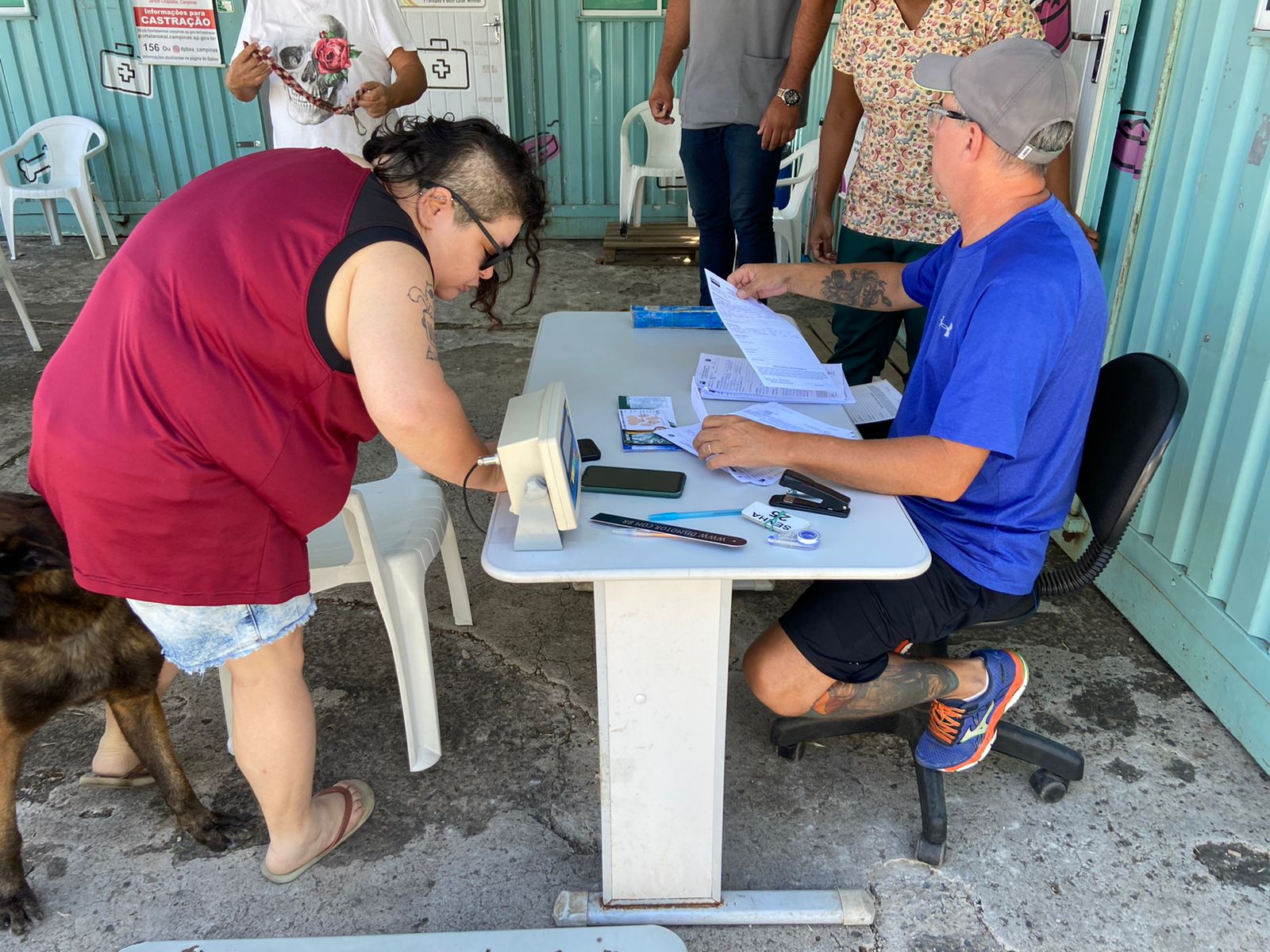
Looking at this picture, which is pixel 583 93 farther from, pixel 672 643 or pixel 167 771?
pixel 672 643

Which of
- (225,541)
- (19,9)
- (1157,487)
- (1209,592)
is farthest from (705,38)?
(19,9)

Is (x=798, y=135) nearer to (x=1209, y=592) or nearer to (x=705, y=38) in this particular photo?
(x=705, y=38)

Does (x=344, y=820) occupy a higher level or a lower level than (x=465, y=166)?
lower

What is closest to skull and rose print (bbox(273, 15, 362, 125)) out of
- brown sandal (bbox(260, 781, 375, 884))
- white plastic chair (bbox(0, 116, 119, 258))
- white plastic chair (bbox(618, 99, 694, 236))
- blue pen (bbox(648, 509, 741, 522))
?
brown sandal (bbox(260, 781, 375, 884))

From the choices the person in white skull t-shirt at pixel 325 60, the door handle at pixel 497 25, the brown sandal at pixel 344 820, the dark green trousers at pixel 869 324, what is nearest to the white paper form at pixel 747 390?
the dark green trousers at pixel 869 324

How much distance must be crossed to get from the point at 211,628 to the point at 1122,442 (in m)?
1.60

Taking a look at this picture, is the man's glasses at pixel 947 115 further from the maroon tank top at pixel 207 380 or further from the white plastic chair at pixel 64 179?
the white plastic chair at pixel 64 179

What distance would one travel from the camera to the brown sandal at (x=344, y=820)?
183 cm

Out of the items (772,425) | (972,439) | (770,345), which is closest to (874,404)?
(770,345)

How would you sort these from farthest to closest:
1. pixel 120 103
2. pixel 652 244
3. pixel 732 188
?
pixel 120 103, pixel 652 244, pixel 732 188

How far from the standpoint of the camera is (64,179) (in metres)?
6.48

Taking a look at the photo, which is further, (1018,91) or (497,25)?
(497,25)

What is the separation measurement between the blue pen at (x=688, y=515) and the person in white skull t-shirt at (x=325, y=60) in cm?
217

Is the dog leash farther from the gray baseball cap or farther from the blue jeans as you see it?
the gray baseball cap
